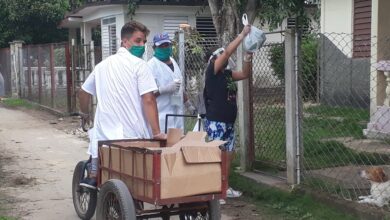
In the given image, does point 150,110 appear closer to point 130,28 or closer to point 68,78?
point 130,28

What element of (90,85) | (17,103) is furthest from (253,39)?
(17,103)

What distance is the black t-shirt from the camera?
6375mm

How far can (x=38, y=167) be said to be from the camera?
9234mm

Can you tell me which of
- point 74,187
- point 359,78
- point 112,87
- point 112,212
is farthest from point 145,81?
point 359,78

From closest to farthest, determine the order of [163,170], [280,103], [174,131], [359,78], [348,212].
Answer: [163,170], [174,131], [348,212], [280,103], [359,78]

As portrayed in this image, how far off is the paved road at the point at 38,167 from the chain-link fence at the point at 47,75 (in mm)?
1439

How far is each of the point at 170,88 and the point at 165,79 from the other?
0.56ft

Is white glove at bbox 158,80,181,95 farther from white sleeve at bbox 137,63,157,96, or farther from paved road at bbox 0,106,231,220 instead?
paved road at bbox 0,106,231,220

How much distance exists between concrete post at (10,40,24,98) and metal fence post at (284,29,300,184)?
1643cm

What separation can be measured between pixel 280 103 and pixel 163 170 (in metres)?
2.89

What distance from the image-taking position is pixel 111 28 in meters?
19.8

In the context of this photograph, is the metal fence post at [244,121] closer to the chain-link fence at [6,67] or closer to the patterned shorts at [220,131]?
the patterned shorts at [220,131]

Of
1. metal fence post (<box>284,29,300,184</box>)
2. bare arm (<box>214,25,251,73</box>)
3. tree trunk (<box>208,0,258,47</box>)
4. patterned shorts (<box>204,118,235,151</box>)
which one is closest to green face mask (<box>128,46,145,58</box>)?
bare arm (<box>214,25,251,73</box>)

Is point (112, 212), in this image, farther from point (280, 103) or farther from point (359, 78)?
point (359, 78)
